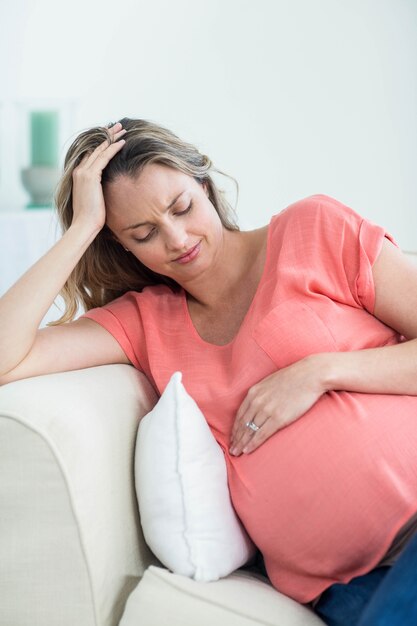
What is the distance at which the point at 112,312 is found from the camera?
57.6 inches

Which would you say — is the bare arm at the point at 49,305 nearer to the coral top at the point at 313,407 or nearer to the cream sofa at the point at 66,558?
the coral top at the point at 313,407

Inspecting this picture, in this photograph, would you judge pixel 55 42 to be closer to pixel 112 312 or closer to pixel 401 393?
pixel 112 312

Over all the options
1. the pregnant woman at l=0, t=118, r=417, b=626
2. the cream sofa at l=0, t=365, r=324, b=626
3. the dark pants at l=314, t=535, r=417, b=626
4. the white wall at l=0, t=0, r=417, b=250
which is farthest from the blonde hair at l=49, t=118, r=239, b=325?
the white wall at l=0, t=0, r=417, b=250

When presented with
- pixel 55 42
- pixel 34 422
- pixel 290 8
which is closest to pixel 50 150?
pixel 55 42

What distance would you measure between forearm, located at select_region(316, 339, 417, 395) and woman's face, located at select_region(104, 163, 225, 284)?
12.4 inches

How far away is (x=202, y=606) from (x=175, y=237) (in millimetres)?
610

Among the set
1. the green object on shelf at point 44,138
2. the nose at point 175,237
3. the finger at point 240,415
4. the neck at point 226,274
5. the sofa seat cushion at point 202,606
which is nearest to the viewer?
the sofa seat cushion at point 202,606

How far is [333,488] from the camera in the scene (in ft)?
Answer: 3.47

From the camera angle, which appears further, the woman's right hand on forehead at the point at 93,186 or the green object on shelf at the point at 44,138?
the green object on shelf at the point at 44,138

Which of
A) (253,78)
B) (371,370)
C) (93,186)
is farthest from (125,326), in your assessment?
(253,78)

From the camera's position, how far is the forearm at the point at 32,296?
1264 mm

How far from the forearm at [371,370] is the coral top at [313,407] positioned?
2cm

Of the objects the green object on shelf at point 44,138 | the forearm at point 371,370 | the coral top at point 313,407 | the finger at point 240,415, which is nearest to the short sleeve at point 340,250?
the coral top at point 313,407

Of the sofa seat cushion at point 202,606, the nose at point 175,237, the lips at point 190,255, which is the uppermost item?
the nose at point 175,237
